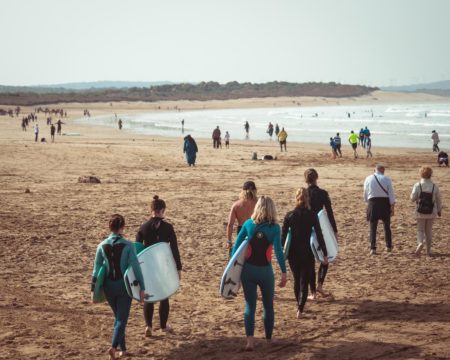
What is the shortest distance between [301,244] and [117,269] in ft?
7.57

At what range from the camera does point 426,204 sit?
34.3 ft

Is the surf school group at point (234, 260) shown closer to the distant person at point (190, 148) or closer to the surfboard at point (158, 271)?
the surfboard at point (158, 271)

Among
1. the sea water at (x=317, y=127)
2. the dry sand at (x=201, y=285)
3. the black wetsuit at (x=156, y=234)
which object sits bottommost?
the dry sand at (x=201, y=285)

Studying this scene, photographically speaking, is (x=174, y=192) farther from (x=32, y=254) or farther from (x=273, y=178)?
(x=32, y=254)

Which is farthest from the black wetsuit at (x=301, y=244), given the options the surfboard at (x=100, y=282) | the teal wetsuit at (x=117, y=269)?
the surfboard at (x=100, y=282)

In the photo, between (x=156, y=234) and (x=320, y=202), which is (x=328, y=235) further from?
(x=156, y=234)

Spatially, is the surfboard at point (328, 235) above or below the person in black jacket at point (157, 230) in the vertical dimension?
below

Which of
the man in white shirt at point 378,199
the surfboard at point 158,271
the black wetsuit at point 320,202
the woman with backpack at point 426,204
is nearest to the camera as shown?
the surfboard at point 158,271

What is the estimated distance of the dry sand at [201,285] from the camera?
6.64 meters

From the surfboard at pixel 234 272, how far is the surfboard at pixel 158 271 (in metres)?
0.62

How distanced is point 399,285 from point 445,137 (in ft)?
135

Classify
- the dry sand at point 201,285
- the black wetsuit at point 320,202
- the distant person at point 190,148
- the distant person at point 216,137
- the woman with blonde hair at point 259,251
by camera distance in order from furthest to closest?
the distant person at point 216,137 < the distant person at point 190,148 < the black wetsuit at point 320,202 < the dry sand at point 201,285 < the woman with blonde hair at point 259,251

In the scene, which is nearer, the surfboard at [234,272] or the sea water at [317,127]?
the surfboard at [234,272]

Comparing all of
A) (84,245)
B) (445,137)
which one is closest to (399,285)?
(84,245)
